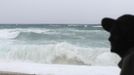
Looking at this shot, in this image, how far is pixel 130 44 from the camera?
130 cm

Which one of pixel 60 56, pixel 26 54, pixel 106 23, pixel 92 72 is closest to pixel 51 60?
pixel 60 56

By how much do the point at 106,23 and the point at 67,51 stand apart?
36.2 ft

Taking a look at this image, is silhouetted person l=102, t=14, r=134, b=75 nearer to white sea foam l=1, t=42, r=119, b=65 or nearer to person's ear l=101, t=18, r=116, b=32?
person's ear l=101, t=18, r=116, b=32

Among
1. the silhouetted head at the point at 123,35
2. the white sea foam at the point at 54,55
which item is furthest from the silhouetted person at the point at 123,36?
the white sea foam at the point at 54,55

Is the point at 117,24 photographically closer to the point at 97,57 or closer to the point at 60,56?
the point at 60,56

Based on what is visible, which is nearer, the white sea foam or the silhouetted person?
the silhouetted person

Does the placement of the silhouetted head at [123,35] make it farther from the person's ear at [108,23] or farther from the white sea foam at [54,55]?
the white sea foam at [54,55]

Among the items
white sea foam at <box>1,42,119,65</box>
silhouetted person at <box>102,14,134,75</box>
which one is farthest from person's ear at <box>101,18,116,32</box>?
white sea foam at <box>1,42,119,65</box>

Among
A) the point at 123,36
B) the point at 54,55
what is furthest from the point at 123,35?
the point at 54,55

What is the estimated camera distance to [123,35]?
1293 millimetres

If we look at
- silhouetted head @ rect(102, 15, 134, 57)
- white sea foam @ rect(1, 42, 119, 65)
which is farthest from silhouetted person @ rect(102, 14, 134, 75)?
white sea foam @ rect(1, 42, 119, 65)

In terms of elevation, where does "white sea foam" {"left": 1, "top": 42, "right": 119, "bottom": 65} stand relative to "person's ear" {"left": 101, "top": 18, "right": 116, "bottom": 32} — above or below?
below

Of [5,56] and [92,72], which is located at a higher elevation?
[92,72]

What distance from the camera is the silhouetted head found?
1.29 metres
